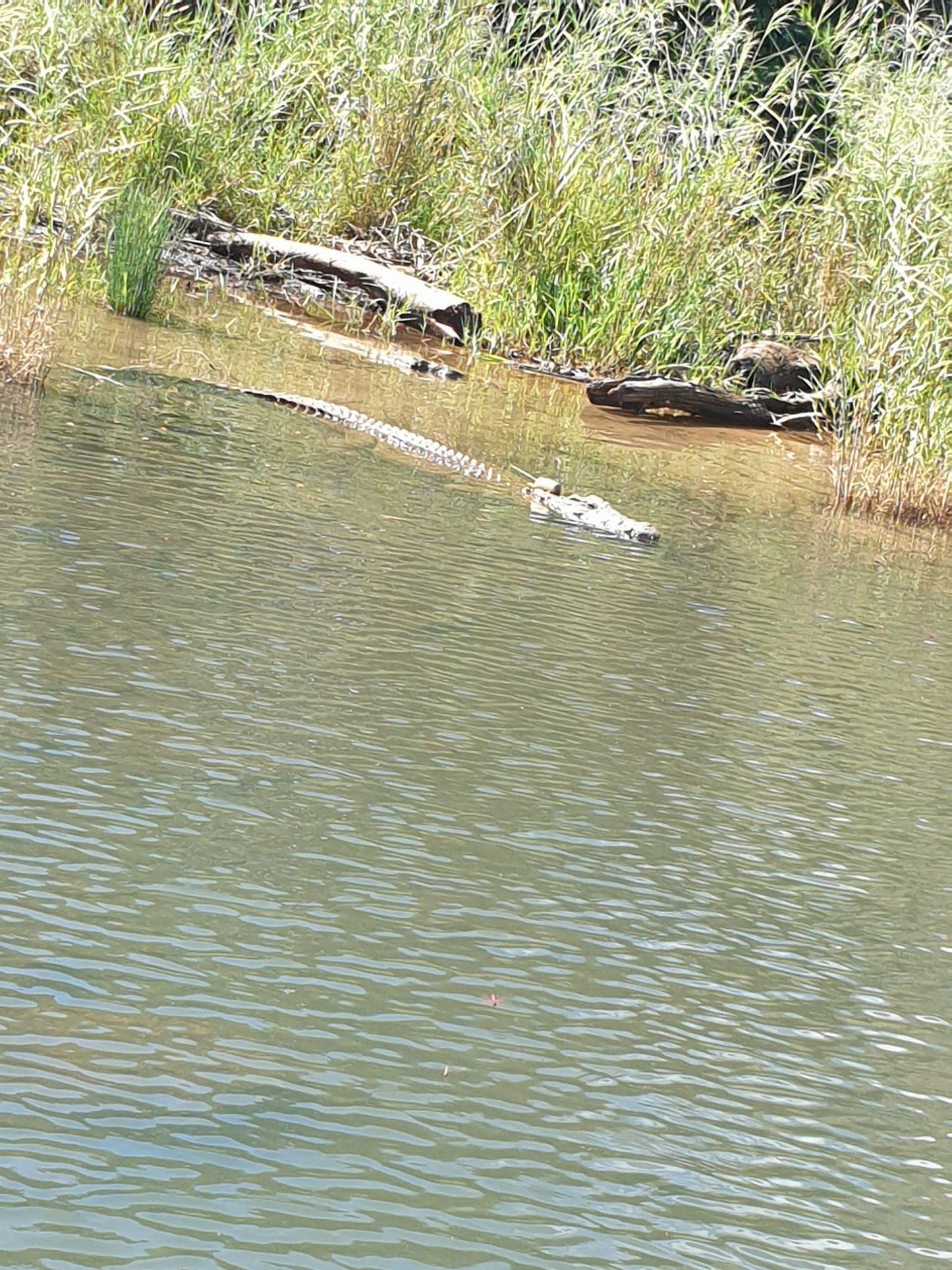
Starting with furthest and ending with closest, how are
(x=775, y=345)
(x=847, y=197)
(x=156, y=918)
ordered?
(x=775, y=345), (x=847, y=197), (x=156, y=918)

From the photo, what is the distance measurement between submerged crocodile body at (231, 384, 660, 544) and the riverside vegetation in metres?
1.50

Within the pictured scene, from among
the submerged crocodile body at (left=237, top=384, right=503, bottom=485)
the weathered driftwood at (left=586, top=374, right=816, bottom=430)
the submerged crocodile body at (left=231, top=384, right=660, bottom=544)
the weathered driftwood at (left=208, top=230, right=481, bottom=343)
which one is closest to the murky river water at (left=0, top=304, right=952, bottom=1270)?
the submerged crocodile body at (left=231, top=384, right=660, bottom=544)

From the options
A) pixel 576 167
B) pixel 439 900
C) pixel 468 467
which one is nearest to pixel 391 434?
pixel 468 467

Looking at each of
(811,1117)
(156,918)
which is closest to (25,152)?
(156,918)

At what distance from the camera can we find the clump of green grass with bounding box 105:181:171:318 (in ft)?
34.0

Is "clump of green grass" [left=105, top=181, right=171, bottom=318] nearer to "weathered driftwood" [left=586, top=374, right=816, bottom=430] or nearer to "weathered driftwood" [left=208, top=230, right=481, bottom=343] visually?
"weathered driftwood" [left=208, top=230, right=481, bottom=343]

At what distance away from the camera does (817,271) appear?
13.4 m

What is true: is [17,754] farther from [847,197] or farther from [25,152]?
[847,197]

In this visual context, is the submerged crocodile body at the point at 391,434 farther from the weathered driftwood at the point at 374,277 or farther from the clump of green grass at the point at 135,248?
the weathered driftwood at the point at 374,277

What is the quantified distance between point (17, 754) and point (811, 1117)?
203 centimetres

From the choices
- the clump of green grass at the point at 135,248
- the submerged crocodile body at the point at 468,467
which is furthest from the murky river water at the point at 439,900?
the clump of green grass at the point at 135,248

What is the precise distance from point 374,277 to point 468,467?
184 inches

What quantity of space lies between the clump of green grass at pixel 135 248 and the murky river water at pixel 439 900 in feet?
11.1

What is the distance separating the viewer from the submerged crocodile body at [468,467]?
8.02 m
